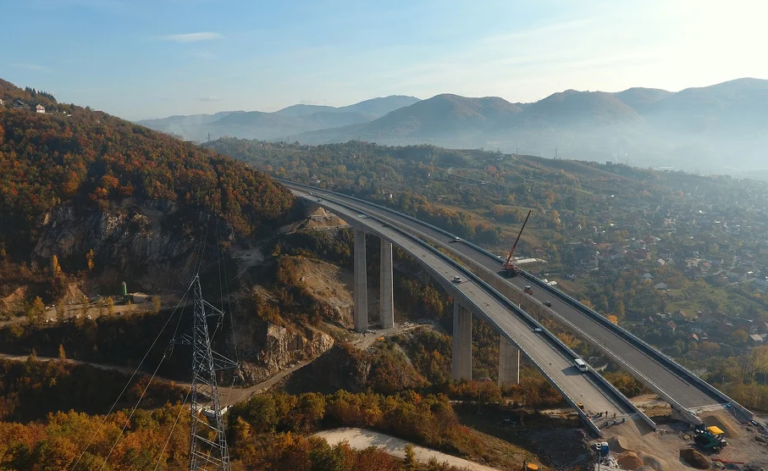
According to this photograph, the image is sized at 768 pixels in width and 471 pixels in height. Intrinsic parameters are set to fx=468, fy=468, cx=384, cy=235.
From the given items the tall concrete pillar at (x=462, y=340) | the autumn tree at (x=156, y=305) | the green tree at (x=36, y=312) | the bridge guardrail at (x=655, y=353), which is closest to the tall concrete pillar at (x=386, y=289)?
the bridge guardrail at (x=655, y=353)

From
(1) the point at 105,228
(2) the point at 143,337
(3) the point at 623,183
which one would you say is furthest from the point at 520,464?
(3) the point at 623,183

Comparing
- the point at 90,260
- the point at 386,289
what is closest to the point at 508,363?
the point at 386,289

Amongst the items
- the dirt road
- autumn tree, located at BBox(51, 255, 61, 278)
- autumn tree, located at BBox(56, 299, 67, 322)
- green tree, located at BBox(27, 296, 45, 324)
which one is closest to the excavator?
the dirt road

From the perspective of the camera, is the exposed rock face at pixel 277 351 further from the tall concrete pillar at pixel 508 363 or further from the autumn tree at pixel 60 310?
the tall concrete pillar at pixel 508 363

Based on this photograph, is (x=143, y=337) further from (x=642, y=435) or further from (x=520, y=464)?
(x=642, y=435)

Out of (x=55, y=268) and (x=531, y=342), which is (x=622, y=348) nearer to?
(x=531, y=342)

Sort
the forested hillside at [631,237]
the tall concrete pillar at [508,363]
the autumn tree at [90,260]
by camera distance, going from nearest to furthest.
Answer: the tall concrete pillar at [508,363]
the autumn tree at [90,260]
the forested hillside at [631,237]

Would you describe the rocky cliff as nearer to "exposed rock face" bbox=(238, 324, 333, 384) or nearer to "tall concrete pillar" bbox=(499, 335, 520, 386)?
"exposed rock face" bbox=(238, 324, 333, 384)
